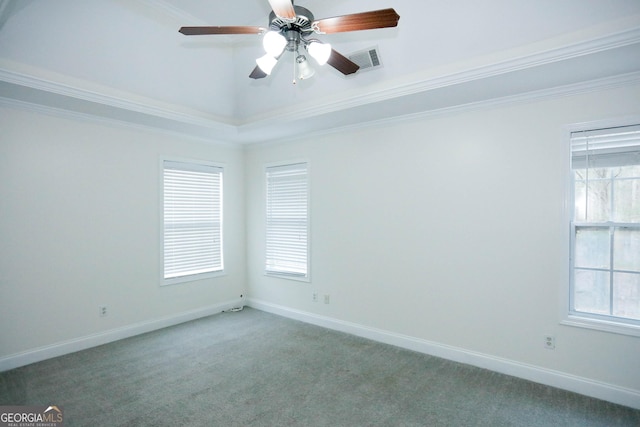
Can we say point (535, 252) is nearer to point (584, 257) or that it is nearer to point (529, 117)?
point (584, 257)

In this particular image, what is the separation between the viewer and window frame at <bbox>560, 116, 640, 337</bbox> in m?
2.76

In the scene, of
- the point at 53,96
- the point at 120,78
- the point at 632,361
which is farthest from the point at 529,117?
the point at 53,96

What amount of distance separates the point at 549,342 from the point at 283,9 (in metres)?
3.39

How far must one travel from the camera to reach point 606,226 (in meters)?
2.86

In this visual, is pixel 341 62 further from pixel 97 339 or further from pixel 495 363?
pixel 97 339

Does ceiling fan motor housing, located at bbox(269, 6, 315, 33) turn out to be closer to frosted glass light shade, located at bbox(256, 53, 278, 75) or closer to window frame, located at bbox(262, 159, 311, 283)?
frosted glass light shade, located at bbox(256, 53, 278, 75)

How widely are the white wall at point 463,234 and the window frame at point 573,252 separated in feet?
0.15

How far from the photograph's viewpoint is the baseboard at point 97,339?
336 centimetres

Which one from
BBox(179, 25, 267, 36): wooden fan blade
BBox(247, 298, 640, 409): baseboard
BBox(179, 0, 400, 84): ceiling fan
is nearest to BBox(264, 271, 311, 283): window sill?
BBox(247, 298, 640, 409): baseboard

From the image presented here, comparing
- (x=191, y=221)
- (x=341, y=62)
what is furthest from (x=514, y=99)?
(x=191, y=221)

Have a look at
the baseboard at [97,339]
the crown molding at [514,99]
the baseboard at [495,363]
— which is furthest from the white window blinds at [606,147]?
the baseboard at [97,339]

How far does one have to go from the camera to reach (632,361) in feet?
8.82

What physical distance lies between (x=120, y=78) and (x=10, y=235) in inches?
74.7

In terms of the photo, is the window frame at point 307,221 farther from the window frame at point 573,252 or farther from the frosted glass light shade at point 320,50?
the window frame at point 573,252
